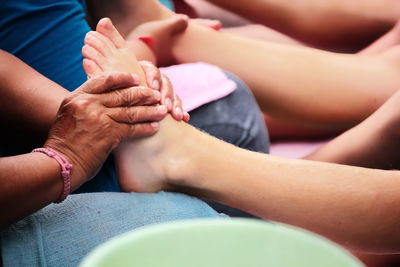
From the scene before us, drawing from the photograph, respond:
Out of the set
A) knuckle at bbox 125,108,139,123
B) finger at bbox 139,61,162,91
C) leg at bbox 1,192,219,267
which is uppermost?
finger at bbox 139,61,162,91

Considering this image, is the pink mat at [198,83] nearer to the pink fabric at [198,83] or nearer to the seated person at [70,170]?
the pink fabric at [198,83]

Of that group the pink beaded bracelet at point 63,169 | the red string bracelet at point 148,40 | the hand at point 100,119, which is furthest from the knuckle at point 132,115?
the red string bracelet at point 148,40

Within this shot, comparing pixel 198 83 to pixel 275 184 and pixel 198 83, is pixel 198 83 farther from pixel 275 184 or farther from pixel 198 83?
pixel 275 184

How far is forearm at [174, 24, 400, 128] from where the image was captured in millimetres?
942

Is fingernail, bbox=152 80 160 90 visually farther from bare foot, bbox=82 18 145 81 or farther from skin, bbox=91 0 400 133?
skin, bbox=91 0 400 133

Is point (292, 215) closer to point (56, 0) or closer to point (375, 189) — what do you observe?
point (375, 189)

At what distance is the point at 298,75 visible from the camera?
3.13ft

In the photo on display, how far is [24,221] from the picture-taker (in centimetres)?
60

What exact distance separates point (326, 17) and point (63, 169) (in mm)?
729

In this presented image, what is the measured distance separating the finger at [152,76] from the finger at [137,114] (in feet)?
0.12

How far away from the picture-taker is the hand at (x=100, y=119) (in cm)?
63

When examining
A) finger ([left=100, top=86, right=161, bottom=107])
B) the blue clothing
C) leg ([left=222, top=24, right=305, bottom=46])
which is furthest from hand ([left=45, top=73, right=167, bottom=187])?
leg ([left=222, top=24, right=305, bottom=46])

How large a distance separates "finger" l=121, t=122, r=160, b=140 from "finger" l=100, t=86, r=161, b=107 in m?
0.03

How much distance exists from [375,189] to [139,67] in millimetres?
306
